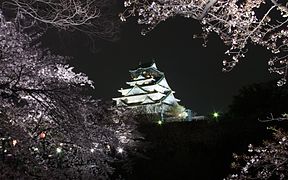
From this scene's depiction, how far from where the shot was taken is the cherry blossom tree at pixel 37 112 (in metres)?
5.45

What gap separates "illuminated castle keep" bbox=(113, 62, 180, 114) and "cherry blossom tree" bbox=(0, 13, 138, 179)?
1485 inches

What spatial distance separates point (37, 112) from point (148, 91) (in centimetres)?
4417

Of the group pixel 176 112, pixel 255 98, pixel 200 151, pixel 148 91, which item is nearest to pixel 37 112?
pixel 200 151

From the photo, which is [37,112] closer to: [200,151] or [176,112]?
[200,151]

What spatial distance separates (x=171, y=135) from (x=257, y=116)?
3402mm

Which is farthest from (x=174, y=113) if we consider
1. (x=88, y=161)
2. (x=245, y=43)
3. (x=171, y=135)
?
(x=245, y=43)

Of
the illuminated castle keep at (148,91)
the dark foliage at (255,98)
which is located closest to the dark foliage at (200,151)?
the dark foliage at (255,98)

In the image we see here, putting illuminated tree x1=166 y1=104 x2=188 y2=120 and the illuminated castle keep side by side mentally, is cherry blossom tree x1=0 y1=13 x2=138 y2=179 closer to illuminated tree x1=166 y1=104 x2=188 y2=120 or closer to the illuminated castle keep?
A: illuminated tree x1=166 y1=104 x2=188 y2=120

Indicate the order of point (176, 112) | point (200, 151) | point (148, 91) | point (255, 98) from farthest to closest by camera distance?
point (148, 91), point (176, 112), point (255, 98), point (200, 151)

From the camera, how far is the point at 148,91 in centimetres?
5022

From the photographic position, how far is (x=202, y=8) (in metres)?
4.04

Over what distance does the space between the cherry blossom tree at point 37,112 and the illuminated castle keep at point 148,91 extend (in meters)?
37.7

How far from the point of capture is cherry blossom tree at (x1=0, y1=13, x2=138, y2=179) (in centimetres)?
545

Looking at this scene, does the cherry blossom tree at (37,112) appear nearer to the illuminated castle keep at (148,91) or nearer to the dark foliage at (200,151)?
the dark foliage at (200,151)
